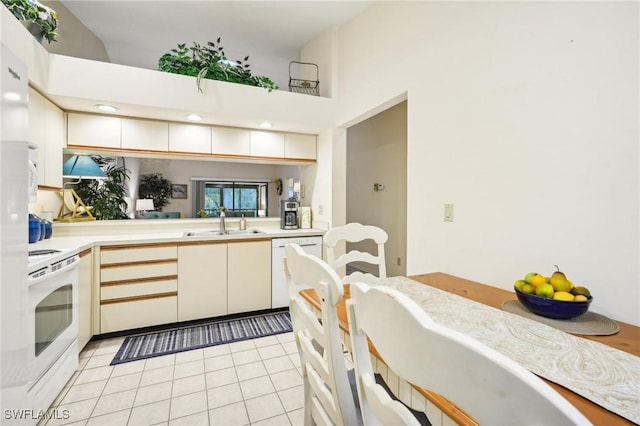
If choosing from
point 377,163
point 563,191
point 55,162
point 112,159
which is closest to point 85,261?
point 55,162

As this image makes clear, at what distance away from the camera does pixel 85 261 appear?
2.22 m

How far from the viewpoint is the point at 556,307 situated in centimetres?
103

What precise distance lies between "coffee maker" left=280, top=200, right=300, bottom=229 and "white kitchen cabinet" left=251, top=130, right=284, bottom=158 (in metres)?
0.57

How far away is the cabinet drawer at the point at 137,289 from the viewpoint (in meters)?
2.45

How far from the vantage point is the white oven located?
147 cm

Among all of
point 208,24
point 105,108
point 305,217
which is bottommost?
point 305,217

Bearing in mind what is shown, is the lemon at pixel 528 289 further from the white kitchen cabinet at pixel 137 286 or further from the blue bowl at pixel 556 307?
the white kitchen cabinet at pixel 137 286

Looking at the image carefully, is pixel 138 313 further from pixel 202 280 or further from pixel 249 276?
pixel 249 276

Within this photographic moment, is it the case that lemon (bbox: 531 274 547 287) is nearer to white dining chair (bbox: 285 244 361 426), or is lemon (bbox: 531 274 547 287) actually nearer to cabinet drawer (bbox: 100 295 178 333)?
white dining chair (bbox: 285 244 361 426)

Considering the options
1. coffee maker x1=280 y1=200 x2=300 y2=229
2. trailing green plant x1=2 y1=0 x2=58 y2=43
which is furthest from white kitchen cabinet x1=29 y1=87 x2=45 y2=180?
coffee maker x1=280 y1=200 x2=300 y2=229

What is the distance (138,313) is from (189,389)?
106 cm

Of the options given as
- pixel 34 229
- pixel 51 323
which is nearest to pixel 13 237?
pixel 51 323

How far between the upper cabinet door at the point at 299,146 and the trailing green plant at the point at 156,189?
1.38 metres

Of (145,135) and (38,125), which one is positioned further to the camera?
(145,135)
